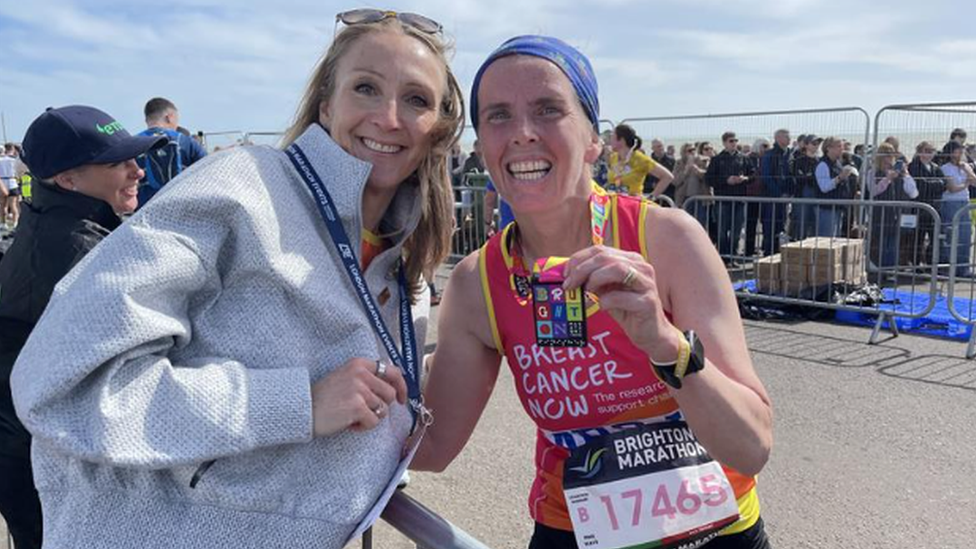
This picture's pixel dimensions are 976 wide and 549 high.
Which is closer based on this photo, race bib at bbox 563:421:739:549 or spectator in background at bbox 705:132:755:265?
race bib at bbox 563:421:739:549

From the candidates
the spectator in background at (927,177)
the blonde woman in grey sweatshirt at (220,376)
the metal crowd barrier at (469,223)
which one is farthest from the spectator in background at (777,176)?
the blonde woman in grey sweatshirt at (220,376)

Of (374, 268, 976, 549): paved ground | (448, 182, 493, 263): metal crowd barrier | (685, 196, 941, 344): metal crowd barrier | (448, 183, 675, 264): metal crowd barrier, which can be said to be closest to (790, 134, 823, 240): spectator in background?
(685, 196, 941, 344): metal crowd barrier

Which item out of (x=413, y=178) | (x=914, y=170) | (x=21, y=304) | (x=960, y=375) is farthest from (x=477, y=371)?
(x=914, y=170)

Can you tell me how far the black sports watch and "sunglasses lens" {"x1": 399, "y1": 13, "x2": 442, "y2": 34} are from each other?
3.22 ft

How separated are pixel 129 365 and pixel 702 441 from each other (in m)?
1.13

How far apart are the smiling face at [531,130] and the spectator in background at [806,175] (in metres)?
10.9

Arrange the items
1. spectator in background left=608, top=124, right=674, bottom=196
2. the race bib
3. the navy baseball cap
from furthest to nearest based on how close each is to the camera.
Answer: spectator in background left=608, top=124, right=674, bottom=196 → the navy baseball cap → the race bib

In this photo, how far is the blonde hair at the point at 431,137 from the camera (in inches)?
73.7

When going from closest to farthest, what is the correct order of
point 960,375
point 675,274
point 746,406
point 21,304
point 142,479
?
point 142,479 < point 746,406 < point 675,274 < point 21,304 < point 960,375

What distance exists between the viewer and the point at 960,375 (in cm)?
623

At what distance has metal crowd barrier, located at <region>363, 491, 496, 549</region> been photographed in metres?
1.50

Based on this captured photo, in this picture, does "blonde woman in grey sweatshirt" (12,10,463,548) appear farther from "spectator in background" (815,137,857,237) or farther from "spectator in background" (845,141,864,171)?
"spectator in background" (845,141,864,171)

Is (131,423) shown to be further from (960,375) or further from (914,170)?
(914,170)

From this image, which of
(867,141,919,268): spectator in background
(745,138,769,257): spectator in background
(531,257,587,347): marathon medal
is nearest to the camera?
(531,257,587,347): marathon medal
